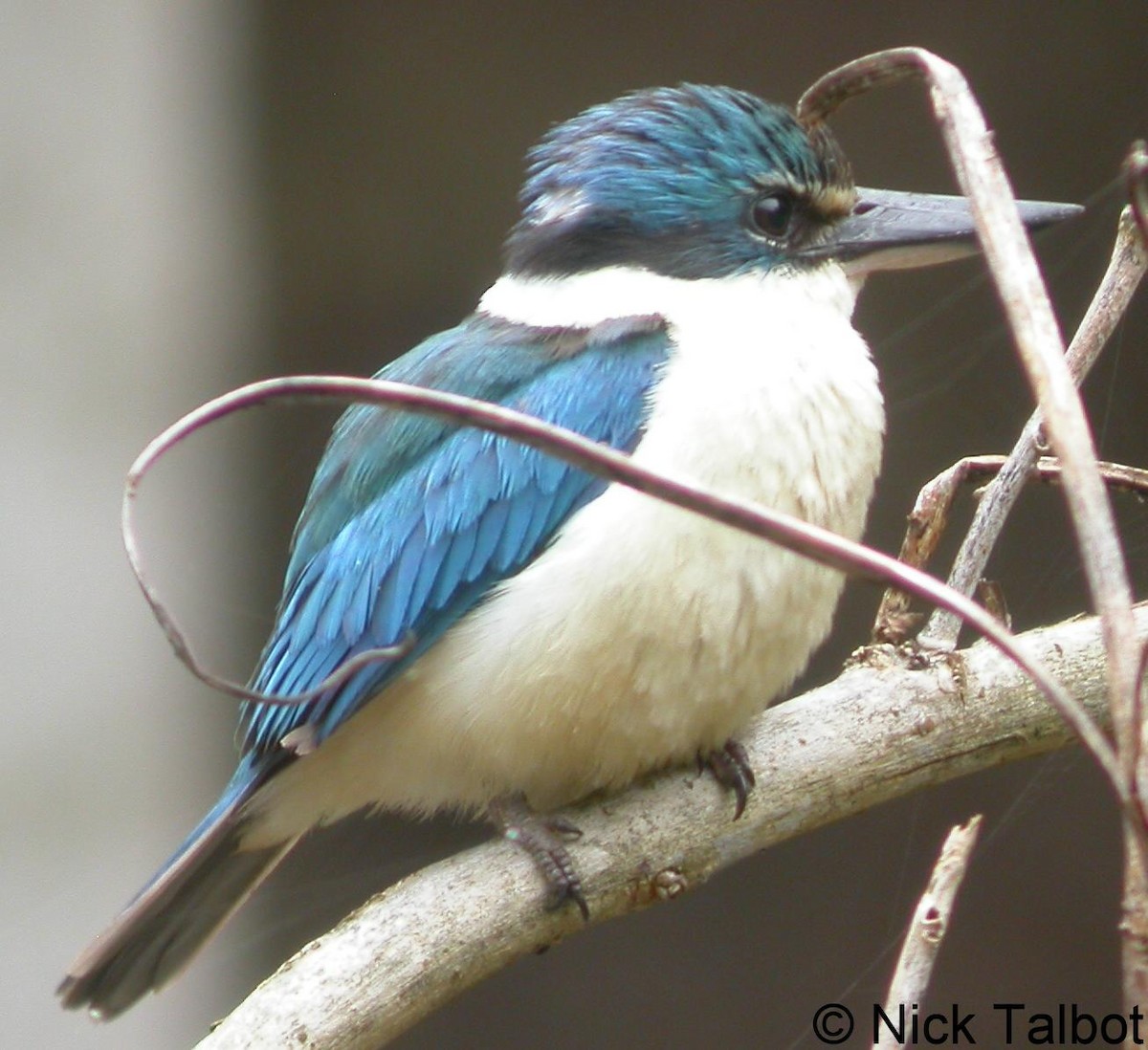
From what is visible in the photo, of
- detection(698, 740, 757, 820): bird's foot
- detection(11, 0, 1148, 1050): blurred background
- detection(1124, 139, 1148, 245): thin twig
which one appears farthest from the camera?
detection(11, 0, 1148, 1050): blurred background

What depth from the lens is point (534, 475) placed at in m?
1.23

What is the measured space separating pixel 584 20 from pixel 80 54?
0.78 metres

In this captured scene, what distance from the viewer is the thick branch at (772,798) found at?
1.07m

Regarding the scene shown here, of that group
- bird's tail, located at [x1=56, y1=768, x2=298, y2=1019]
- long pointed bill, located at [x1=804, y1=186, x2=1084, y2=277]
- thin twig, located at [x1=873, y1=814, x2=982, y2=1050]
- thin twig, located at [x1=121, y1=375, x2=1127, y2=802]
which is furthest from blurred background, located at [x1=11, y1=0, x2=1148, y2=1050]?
thin twig, located at [x1=121, y1=375, x2=1127, y2=802]

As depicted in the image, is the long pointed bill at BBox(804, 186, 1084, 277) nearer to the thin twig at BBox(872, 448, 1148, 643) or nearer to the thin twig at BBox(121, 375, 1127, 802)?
the thin twig at BBox(872, 448, 1148, 643)

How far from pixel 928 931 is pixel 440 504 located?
0.61m

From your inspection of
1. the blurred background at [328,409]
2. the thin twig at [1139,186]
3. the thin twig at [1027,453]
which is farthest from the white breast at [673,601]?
the blurred background at [328,409]

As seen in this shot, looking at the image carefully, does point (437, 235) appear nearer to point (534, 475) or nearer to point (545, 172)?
point (545, 172)

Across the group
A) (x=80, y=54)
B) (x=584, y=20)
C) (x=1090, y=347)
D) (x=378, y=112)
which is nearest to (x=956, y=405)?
(x=584, y=20)

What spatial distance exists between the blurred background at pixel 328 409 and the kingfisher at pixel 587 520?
967 millimetres

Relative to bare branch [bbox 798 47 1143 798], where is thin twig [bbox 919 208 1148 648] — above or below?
below

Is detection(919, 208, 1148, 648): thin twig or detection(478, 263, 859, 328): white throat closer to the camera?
detection(919, 208, 1148, 648): thin twig

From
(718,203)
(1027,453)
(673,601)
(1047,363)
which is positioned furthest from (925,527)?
(1047,363)

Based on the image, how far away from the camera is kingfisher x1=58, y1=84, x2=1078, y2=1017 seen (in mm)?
1178
